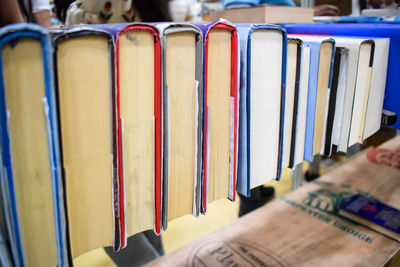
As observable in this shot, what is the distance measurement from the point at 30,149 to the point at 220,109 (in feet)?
0.75

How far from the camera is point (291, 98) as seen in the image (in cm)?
54

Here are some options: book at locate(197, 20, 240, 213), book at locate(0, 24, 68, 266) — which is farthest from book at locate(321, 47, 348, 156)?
book at locate(0, 24, 68, 266)

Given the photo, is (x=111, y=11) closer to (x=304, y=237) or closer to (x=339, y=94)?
(x=339, y=94)

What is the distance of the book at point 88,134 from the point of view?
342 millimetres

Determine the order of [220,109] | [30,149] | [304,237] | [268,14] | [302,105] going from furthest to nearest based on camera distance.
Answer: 1. [304,237]
2. [268,14]
3. [302,105]
4. [220,109]
5. [30,149]

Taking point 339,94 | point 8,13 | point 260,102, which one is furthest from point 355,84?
point 8,13

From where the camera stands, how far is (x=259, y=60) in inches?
18.7

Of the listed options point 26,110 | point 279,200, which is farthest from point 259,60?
point 279,200

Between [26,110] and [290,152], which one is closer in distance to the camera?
[26,110]

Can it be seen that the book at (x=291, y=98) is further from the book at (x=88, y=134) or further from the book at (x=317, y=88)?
the book at (x=88, y=134)

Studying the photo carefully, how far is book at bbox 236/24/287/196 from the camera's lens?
462 millimetres

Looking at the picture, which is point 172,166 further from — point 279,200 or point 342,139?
point 279,200

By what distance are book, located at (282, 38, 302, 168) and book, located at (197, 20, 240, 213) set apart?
108 millimetres

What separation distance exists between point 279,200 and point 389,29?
0.69 m
